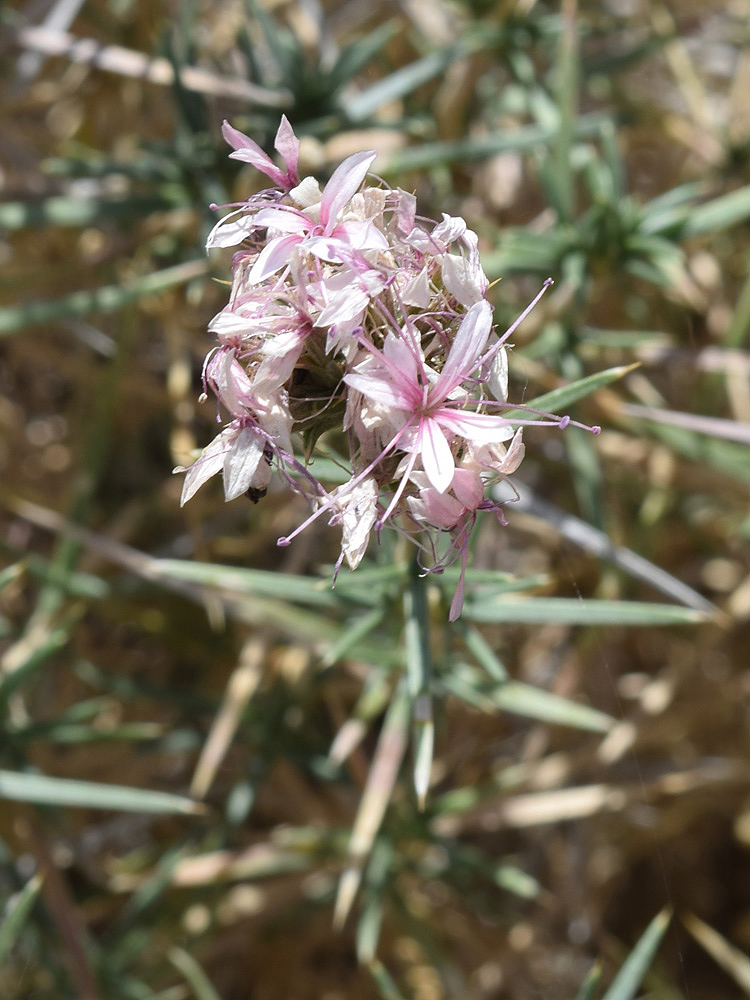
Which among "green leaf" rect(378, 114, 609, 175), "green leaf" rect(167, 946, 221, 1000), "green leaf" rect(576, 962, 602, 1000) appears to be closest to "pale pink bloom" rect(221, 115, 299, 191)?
"green leaf" rect(378, 114, 609, 175)

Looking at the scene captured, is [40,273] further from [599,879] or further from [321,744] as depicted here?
[599,879]

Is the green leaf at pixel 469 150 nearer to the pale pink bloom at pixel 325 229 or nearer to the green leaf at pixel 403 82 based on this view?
the green leaf at pixel 403 82

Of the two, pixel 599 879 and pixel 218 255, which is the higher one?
pixel 218 255

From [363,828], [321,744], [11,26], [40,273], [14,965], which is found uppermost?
[11,26]

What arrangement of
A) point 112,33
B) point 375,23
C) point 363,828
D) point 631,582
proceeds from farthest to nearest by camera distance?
point 375,23 < point 112,33 < point 631,582 < point 363,828

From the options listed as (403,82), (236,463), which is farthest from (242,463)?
(403,82)

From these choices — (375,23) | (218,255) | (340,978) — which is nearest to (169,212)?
(218,255)

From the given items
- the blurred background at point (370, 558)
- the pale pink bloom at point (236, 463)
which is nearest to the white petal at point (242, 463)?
the pale pink bloom at point (236, 463)
